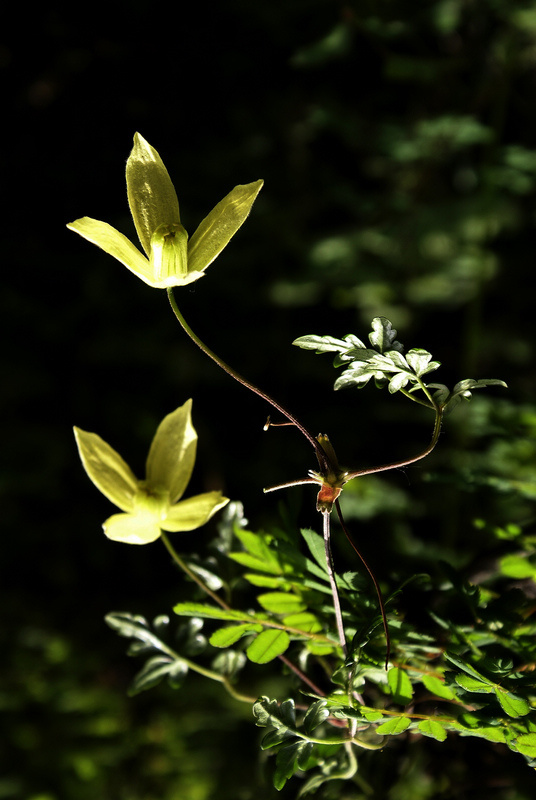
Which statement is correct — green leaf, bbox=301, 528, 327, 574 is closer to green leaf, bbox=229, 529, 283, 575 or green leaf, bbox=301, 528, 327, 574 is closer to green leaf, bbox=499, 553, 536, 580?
green leaf, bbox=229, 529, 283, 575

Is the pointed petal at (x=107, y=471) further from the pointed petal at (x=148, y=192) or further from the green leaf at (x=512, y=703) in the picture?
the green leaf at (x=512, y=703)

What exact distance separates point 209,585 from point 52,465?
1.19 m

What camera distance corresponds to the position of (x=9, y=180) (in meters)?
1.69

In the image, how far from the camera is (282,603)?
55 centimetres

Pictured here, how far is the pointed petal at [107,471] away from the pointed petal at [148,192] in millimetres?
179

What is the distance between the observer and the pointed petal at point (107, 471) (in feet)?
1.94

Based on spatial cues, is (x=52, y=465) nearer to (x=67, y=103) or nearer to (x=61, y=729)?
(x=61, y=729)

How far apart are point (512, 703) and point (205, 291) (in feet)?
4.69

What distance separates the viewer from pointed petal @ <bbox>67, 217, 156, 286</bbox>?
0.48m

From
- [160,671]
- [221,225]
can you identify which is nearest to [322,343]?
[221,225]

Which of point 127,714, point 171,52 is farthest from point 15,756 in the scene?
point 171,52

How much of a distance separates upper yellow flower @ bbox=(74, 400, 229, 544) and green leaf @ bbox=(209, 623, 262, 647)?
0.09 m

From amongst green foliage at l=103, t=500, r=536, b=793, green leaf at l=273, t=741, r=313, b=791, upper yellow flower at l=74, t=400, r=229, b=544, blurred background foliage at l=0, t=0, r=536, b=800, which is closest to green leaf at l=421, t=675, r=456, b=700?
green foliage at l=103, t=500, r=536, b=793

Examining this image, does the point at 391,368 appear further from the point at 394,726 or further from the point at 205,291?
the point at 205,291
